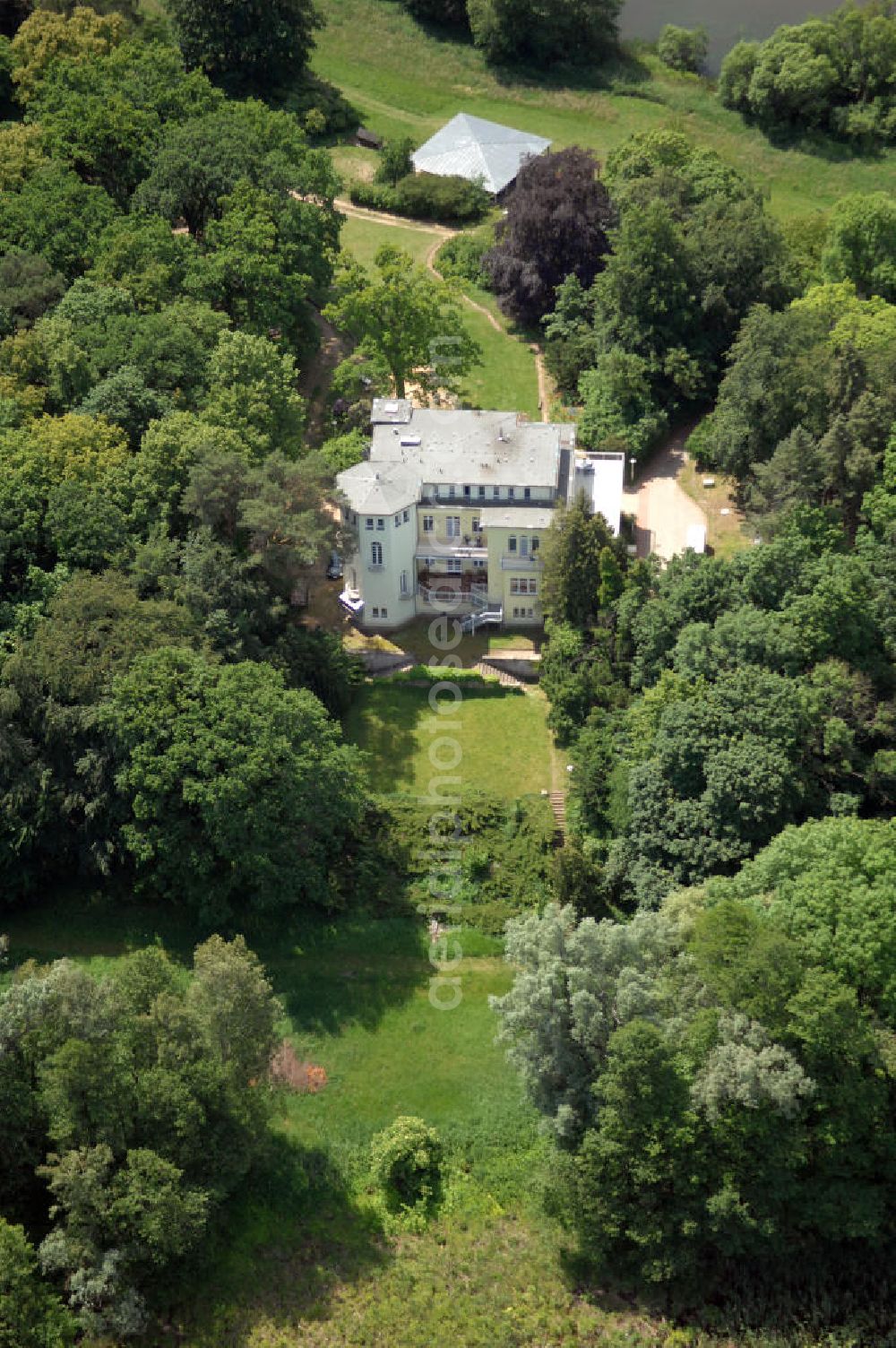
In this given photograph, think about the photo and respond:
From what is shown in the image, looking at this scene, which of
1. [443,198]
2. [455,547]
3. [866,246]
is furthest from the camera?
[443,198]

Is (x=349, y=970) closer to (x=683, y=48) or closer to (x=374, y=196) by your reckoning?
Answer: (x=374, y=196)

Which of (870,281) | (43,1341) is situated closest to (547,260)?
(870,281)

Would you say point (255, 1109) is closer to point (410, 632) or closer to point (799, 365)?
point (410, 632)

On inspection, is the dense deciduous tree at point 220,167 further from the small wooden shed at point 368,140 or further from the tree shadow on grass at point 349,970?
the tree shadow on grass at point 349,970

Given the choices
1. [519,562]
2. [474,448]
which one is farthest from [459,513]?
[519,562]

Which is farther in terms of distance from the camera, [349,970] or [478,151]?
[478,151]

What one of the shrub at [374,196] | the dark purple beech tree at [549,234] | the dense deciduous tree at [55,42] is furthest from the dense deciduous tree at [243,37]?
the dark purple beech tree at [549,234]

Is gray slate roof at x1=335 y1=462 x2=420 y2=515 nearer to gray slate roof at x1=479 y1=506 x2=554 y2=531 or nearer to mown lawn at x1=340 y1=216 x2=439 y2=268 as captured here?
gray slate roof at x1=479 y1=506 x2=554 y2=531
